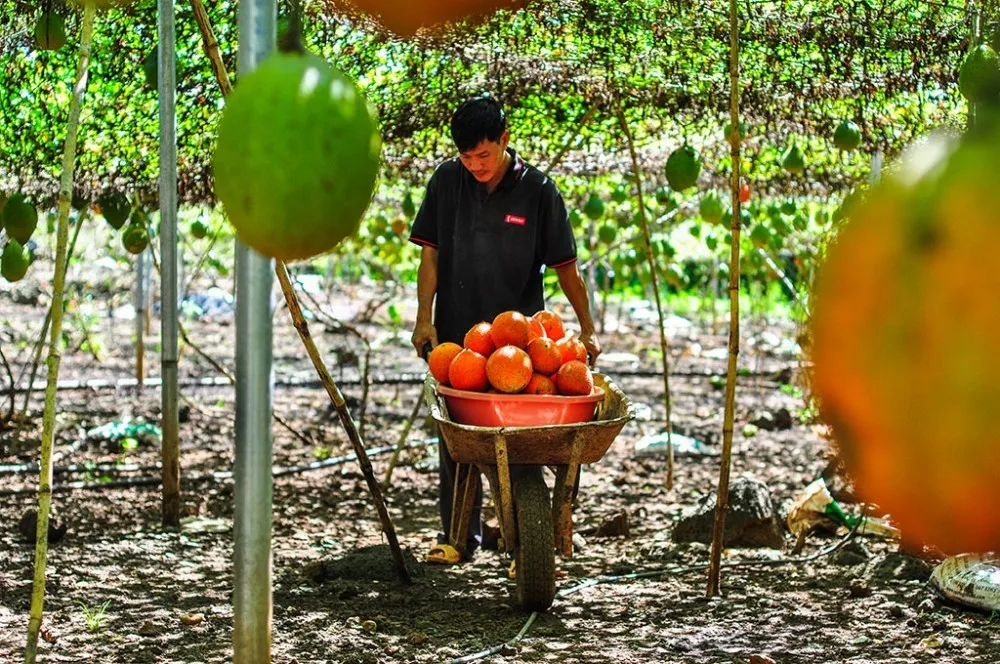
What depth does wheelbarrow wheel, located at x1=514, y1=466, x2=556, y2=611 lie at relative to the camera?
411 centimetres

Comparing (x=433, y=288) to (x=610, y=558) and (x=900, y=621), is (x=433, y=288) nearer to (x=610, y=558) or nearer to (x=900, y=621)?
(x=610, y=558)

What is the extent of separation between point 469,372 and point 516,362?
20 centimetres

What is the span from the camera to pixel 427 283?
4.95 meters

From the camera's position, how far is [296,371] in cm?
1287

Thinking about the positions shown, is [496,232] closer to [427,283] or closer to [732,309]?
[427,283]

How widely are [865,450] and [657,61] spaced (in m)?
5.13

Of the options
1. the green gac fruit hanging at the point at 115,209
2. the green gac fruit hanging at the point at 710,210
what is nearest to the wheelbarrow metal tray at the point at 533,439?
the green gac fruit hanging at the point at 115,209

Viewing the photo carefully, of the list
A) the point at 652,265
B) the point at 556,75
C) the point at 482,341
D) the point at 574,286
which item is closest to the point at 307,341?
the point at 482,341

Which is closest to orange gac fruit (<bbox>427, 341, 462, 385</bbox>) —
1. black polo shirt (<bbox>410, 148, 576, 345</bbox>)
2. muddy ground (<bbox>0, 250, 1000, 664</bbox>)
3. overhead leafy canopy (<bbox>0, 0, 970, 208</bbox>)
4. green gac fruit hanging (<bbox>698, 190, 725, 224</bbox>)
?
black polo shirt (<bbox>410, 148, 576, 345</bbox>)

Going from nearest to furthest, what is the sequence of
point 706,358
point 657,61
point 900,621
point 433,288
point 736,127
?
point 736,127 < point 900,621 < point 433,288 < point 657,61 < point 706,358

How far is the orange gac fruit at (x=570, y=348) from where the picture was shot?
4.06m

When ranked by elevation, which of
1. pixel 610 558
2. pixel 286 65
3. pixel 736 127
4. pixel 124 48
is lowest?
pixel 610 558

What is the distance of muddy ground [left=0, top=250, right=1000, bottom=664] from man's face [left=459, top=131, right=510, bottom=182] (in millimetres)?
1674

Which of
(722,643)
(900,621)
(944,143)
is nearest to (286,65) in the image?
(944,143)
